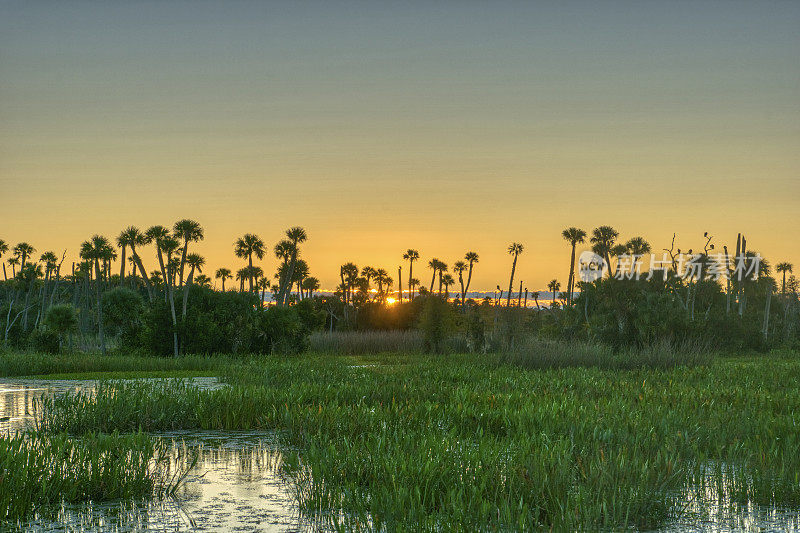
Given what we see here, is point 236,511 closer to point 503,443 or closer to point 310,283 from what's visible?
point 503,443

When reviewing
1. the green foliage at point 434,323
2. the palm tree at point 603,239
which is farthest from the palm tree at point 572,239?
the green foliage at point 434,323

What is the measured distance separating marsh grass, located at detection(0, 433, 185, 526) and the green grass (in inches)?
Answer: 63.1

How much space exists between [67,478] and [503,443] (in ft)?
16.0

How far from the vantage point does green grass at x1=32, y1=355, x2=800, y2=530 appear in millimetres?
6645

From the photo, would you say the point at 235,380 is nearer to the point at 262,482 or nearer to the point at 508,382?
the point at 508,382

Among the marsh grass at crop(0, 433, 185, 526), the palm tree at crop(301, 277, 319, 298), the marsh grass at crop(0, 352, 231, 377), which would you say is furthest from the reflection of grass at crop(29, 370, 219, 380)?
the palm tree at crop(301, 277, 319, 298)

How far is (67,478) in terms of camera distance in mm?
7535

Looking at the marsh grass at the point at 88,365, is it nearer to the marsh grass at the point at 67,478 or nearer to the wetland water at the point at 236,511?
the wetland water at the point at 236,511

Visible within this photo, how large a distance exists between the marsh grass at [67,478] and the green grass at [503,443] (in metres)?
1.60

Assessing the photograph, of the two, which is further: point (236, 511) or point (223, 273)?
point (223, 273)

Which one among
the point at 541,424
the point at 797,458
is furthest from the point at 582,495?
the point at 541,424

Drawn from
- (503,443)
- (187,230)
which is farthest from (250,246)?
(503,443)

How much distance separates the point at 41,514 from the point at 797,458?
25.6 ft

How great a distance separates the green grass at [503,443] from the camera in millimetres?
6645
